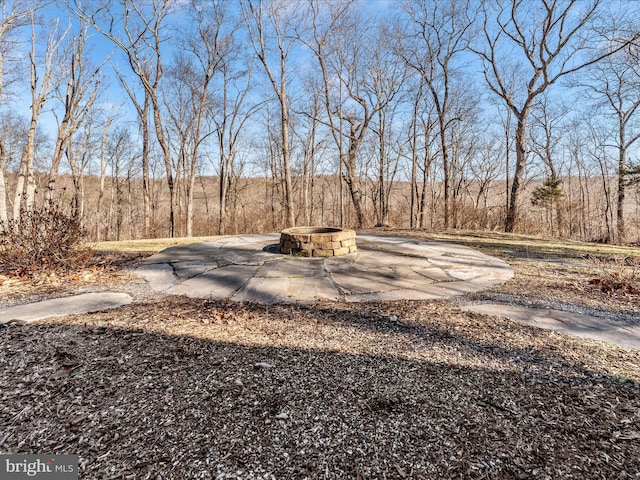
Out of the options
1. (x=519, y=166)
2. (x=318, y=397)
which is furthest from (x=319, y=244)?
(x=519, y=166)

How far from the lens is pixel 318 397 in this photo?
1509 mm

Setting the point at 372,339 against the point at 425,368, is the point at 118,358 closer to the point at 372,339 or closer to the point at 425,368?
Answer: the point at 372,339

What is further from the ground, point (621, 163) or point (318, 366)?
point (621, 163)

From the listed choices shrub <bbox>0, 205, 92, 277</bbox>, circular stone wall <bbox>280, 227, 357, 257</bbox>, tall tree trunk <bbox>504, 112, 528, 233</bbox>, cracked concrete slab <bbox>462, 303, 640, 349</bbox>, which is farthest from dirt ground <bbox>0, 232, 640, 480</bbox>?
tall tree trunk <bbox>504, 112, 528, 233</bbox>

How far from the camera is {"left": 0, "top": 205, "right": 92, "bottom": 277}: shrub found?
3.50 m

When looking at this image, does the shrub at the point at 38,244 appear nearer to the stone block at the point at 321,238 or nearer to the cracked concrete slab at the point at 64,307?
the cracked concrete slab at the point at 64,307

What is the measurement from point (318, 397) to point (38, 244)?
3961mm

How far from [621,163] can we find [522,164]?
765cm

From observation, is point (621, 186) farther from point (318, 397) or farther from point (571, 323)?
point (318, 397)

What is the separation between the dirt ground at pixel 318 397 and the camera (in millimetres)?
1142

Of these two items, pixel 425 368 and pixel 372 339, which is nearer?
pixel 425 368

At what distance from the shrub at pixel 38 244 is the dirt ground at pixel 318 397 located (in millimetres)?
1742

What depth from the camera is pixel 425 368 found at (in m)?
1.77

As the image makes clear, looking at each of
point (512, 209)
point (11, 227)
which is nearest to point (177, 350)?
point (11, 227)
